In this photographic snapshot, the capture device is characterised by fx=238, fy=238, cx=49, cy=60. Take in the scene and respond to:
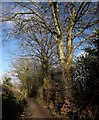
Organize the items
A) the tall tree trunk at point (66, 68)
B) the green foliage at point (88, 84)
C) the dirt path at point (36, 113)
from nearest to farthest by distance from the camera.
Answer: the green foliage at point (88, 84) < the tall tree trunk at point (66, 68) < the dirt path at point (36, 113)

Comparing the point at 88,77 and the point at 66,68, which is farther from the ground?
the point at 66,68

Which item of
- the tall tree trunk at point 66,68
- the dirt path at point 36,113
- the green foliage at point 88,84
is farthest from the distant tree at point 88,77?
the dirt path at point 36,113

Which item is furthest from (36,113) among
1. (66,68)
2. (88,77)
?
(88,77)

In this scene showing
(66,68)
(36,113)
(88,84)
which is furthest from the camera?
(36,113)

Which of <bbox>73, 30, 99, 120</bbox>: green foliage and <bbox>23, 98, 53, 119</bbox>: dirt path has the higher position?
<bbox>73, 30, 99, 120</bbox>: green foliage

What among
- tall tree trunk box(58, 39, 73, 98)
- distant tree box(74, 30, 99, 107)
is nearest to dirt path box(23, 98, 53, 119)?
tall tree trunk box(58, 39, 73, 98)

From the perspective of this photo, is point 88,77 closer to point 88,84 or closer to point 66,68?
point 88,84

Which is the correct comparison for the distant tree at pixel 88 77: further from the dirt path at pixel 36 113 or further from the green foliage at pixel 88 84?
the dirt path at pixel 36 113

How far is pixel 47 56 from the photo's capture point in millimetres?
33188

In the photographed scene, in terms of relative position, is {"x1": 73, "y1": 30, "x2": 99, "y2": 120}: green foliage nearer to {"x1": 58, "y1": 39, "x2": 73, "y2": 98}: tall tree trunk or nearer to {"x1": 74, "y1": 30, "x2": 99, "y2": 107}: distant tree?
{"x1": 74, "y1": 30, "x2": 99, "y2": 107}: distant tree

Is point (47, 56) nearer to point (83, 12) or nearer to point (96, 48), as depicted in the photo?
point (83, 12)

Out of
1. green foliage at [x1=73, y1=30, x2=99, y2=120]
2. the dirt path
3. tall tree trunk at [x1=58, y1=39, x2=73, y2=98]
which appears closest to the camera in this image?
green foliage at [x1=73, y1=30, x2=99, y2=120]

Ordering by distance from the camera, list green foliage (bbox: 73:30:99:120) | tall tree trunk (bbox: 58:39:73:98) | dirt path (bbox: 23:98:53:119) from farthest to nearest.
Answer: dirt path (bbox: 23:98:53:119) → tall tree trunk (bbox: 58:39:73:98) → green foliage (bbox: 73:30:99:120)

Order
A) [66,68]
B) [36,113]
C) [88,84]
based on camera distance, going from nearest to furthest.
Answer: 1. [88,84]
2. [66,68]
3. [36,113]
